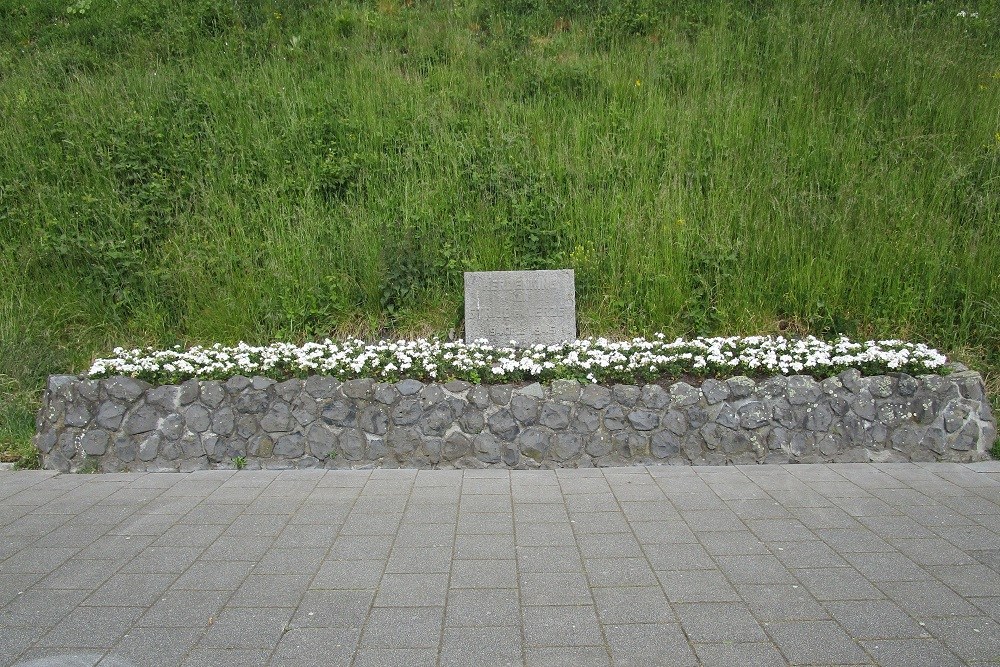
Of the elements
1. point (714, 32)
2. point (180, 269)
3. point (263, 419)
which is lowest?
point (263, 419)

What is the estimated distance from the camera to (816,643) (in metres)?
3.23

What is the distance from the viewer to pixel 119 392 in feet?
19.4

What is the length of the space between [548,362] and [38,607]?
12.8 ft

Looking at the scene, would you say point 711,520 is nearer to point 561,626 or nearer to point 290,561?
point 561,626

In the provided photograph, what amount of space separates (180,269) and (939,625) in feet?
24.0

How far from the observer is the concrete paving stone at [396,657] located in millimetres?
3119

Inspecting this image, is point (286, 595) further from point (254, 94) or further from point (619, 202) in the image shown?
point (254, 94)

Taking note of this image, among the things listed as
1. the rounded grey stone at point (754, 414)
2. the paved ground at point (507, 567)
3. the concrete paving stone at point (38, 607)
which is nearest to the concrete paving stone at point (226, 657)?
the paved ground at point (507, 567)

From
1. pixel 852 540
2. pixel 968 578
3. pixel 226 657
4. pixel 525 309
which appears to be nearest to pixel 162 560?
pixel 226 657

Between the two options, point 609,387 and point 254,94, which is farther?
point 254,94

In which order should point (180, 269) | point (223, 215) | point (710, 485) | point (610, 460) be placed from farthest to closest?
point (223, 215)
point (180, 269)
point (610, 460)
point (710, 485)

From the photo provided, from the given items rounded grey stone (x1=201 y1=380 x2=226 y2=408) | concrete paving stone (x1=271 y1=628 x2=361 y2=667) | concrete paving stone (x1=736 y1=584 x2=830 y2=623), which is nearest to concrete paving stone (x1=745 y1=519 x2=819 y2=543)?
concrete paving stone (x1=736 y1=584 x2=830 y2=623)

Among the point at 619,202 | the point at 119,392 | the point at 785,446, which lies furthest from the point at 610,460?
the point at 119,392

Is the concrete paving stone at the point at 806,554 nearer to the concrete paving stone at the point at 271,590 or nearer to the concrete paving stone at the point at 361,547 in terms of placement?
the concrete paving stone at the point at 361,547
